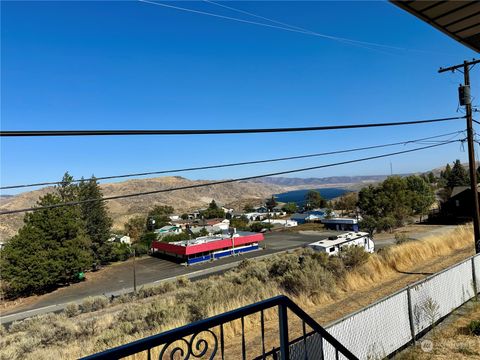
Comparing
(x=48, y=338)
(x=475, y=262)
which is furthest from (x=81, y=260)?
(x=475, y=262)

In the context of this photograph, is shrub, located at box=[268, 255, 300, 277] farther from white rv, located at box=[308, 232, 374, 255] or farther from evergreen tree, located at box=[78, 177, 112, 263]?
evergreen tree, located at box=[78, 177, 112, 263]

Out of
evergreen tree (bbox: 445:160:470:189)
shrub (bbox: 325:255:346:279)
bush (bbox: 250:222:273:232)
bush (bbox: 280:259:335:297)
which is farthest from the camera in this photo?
evergreen tree (bbox: 445:160:470:189)

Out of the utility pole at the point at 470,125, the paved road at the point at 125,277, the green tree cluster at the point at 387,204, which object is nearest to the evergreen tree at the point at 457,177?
the green tree cluster at the point at 387,204

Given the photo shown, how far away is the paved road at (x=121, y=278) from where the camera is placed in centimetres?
3612

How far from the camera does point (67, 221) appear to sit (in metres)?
46.2

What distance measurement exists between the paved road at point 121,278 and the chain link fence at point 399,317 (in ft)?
111

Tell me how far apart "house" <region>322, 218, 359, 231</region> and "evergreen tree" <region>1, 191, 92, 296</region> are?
4461cm

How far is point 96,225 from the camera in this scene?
187 ft

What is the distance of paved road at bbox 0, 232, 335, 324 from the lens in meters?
36.1

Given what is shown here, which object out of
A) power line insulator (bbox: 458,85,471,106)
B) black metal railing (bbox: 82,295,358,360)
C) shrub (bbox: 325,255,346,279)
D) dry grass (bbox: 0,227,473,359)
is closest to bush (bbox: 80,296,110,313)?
dry grass (bbox: 0,227,473,359)

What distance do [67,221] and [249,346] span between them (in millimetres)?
45407

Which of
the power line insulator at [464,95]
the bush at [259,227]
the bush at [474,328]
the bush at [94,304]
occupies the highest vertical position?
the power line insulator at [464,95]

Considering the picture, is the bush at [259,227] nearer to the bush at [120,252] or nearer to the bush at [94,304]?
the bush at [120,252]

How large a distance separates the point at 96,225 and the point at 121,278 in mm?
14402
